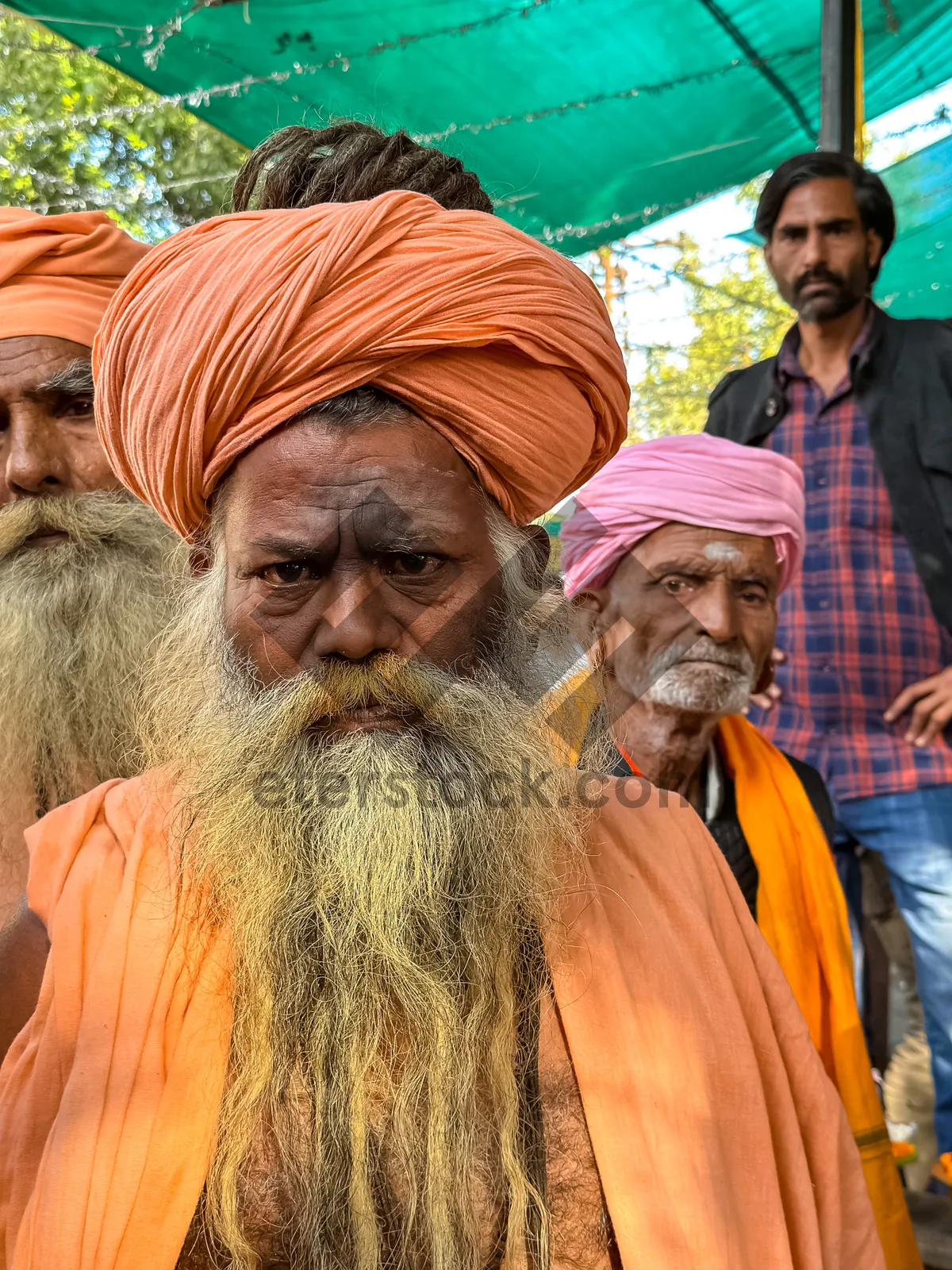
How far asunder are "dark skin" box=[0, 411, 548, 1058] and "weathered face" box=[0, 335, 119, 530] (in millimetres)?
972

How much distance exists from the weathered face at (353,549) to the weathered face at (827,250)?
2745 millimetres

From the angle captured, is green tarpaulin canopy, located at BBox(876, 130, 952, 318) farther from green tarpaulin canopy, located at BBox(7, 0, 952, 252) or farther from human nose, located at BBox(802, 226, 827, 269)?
human nose, located at BBox(802, 226, 827, 269)

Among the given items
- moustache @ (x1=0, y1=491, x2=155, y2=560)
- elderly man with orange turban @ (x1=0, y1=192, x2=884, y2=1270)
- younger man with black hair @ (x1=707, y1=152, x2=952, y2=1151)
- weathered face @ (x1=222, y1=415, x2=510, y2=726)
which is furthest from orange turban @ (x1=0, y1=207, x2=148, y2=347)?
younger man with black hair @ (x1=707, y1=152, x2=952, y2=1151)

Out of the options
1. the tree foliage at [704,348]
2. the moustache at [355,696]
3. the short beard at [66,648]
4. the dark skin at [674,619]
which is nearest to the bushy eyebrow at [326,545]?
the moustache at [355,696]

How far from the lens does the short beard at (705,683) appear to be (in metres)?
3.12

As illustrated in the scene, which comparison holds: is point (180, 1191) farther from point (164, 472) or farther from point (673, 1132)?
point (164, 472)

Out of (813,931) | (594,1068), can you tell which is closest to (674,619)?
(813,931)

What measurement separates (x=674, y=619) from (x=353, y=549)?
1.74 metres

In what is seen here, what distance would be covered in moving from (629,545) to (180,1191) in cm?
229

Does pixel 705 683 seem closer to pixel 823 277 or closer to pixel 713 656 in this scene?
pixel 713 656

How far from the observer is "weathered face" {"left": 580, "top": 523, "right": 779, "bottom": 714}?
3.14 m

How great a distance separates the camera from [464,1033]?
1.64 m

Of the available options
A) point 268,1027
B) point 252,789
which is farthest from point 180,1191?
point 252,789

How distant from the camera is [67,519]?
2.54 metres
